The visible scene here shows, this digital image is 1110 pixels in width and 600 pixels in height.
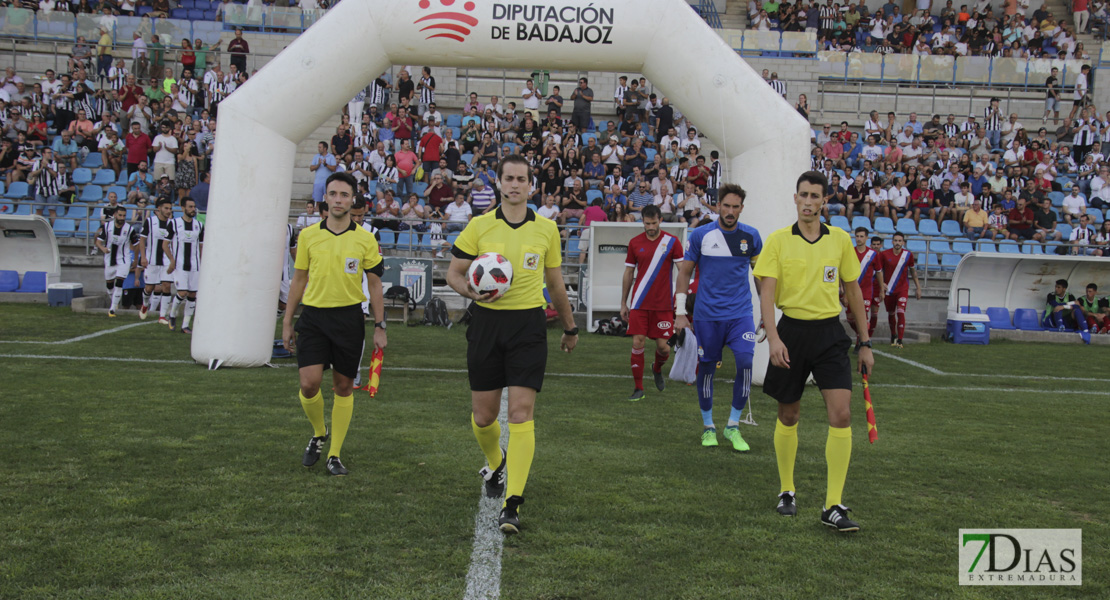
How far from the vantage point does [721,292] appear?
765cm

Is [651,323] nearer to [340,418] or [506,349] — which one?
[340,418]

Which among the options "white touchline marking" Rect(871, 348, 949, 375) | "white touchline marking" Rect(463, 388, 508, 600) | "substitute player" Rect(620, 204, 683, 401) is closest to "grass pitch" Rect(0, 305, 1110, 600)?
"white touchline marking" Rect(463, 388, 508, 600)

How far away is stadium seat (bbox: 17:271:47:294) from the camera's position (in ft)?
60.6

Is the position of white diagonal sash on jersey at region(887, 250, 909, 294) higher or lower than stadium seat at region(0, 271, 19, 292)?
higher

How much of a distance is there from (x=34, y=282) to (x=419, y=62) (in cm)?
1235

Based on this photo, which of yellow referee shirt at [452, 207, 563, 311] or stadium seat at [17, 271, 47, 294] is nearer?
yellow referee shirt at [452, 207, 563, 311]

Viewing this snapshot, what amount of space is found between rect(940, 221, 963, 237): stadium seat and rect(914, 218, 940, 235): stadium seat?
0.13 meters

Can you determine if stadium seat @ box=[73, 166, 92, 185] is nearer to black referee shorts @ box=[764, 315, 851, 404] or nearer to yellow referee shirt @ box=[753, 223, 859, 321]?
yellow referee shirt @ box=[753, 223, 859, 321]

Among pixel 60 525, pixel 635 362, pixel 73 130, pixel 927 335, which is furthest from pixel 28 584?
pixel 73 130

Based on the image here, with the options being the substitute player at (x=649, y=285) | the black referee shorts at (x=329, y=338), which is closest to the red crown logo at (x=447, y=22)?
the substitute player at (x=649, y=285)

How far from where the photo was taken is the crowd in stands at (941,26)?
92.5 feet

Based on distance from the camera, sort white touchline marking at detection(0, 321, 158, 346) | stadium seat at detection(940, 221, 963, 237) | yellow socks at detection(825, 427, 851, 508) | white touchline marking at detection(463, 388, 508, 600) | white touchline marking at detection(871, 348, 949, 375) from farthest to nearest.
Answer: stadium seat at detection(940, 221, 963, 237) < white touchline marking at detection(871, 348, 949, 375) < white touchline marking at detection(0, 321, 158, 346) < yellow socks at detection(825, 427, 851, 508) < white touchline marking at detection(463, 388, 508, 600)

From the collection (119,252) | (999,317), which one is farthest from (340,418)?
(999,317)

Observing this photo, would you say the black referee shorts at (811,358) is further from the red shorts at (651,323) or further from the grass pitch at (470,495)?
the red shorts at (651,323)
